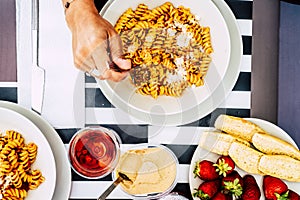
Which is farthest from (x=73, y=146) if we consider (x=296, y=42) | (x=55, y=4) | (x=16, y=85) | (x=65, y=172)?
(x=296, y=42)

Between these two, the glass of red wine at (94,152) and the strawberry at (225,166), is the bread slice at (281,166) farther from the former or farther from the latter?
the glass of red wine at (94,152)

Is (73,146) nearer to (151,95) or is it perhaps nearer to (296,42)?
(151,95)

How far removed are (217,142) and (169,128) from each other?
0.11 m

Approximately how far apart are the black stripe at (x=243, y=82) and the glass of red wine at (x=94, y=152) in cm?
29

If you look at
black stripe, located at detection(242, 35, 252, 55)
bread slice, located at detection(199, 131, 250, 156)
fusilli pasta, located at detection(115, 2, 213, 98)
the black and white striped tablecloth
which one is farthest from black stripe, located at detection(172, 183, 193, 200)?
black stripe, located at detection(242, 35, 252, 55)

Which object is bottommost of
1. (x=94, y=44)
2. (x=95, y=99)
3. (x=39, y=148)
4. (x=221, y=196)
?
(x=221, y=196)

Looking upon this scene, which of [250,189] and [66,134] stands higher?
[66,134]

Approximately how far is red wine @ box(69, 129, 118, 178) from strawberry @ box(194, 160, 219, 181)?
7.1 inches

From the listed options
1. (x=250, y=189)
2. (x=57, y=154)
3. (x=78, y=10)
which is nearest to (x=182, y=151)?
(x=250, y=189)

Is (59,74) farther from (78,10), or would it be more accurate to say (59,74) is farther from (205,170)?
(205,170)

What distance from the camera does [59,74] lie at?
112cm

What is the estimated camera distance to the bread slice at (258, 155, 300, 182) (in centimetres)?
110

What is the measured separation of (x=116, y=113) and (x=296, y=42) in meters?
0.43

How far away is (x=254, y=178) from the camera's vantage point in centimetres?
113
